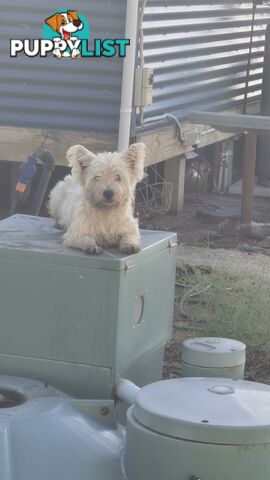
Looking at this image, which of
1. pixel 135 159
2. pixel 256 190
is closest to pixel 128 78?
pixel 135 159

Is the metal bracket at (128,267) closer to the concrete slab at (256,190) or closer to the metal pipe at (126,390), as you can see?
the metal pipe at (126,390)

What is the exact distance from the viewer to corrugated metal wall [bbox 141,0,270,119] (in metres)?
8.55

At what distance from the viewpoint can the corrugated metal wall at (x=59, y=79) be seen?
7812mm

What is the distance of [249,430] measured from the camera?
2939 millimetres

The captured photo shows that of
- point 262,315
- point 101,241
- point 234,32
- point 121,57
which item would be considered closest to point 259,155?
point 234,32

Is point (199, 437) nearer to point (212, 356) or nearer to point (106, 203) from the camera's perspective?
point (212, 356)

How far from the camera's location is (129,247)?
4.01 m

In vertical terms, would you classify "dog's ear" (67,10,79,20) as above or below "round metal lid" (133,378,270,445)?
above

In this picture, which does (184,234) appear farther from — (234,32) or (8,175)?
(234,32)

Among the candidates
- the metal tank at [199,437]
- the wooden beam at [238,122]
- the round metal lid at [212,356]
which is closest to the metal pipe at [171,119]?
the wooden beam at [238,122]

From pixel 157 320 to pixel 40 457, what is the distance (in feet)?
3.85

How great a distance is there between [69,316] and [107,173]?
79 centimetres

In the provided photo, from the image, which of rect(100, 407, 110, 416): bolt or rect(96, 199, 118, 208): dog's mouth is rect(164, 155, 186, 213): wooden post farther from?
rect(100, 407, 110, 416): bolt

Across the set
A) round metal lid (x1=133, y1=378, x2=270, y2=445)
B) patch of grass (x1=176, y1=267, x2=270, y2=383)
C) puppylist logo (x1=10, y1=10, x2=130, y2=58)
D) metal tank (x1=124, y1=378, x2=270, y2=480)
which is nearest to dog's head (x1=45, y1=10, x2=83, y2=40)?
puppylist logo (x1=10, y1=10, x2=130, y2=58)
